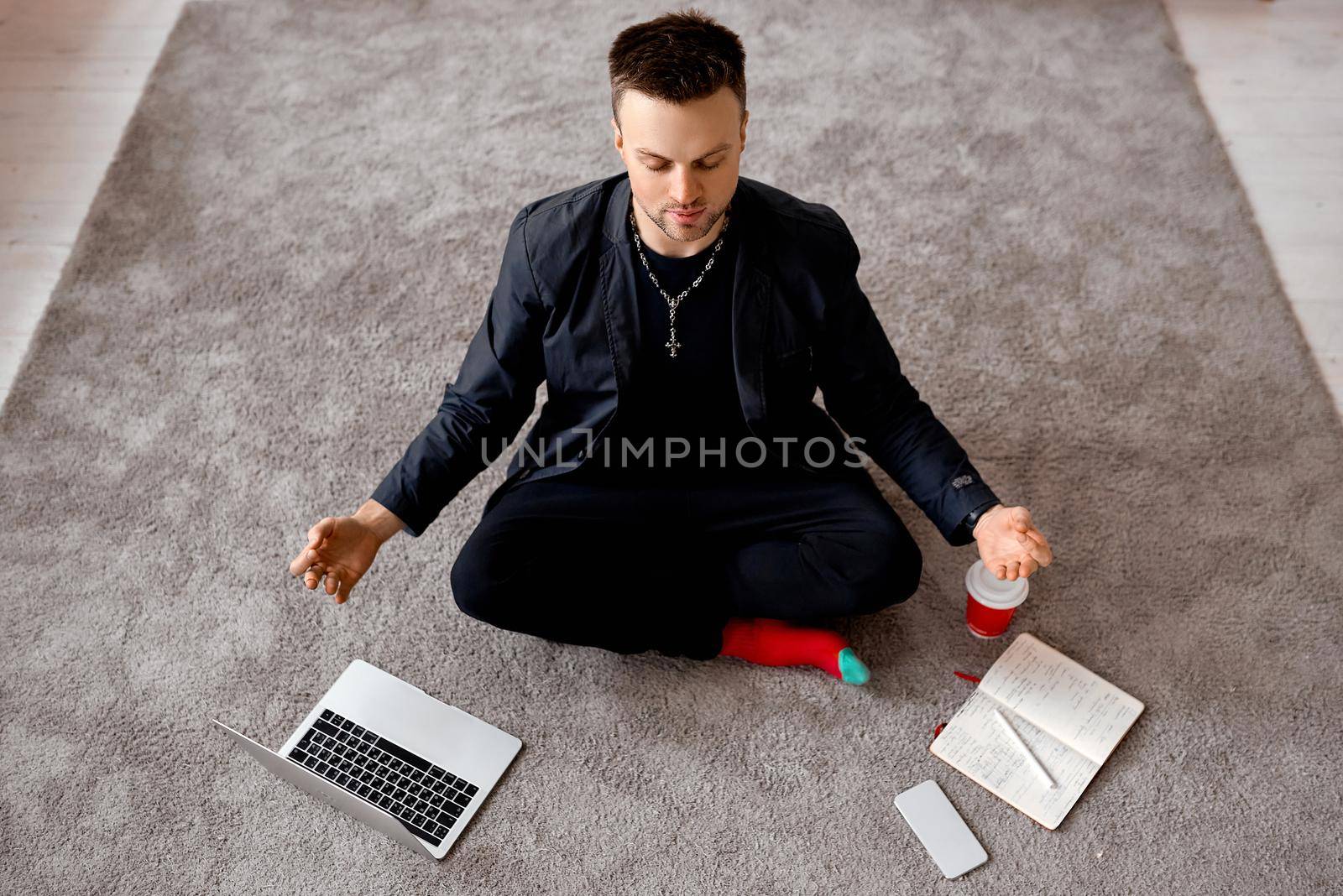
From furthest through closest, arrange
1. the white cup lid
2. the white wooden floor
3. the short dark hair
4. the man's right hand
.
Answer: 1. the white wooden floor
2. the white cup lid
3. the man's right hand
4. the short dark hair

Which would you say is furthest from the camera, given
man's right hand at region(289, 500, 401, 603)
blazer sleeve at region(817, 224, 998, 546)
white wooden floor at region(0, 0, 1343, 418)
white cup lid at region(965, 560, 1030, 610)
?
white wooden floor at region(0, 0, 1343, 418)

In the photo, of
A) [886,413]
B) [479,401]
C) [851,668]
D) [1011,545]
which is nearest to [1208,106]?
[886,413]

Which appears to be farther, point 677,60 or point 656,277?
point 656,277

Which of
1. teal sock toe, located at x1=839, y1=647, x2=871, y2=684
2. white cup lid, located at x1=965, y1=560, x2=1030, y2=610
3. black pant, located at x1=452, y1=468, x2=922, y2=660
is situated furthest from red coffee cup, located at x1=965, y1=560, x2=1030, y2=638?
teal sock toe, located at x1=839, y1=647, x2=871, y2=684

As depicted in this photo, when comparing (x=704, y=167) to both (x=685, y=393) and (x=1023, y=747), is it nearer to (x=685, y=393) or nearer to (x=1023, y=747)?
(x=685, y=393)

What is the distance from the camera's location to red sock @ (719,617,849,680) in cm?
171

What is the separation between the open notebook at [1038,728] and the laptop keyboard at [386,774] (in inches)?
29.5

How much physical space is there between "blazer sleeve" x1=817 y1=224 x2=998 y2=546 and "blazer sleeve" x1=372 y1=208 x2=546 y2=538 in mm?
427

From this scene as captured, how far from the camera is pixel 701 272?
1473 mm

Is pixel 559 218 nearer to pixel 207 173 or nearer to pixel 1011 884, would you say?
pixel 1011 884

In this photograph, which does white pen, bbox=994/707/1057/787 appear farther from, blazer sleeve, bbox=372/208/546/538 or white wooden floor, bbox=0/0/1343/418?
white wooden floor, bbox=0/0/1343/418

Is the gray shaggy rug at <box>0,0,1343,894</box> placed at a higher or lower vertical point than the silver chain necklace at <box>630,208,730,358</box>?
lower

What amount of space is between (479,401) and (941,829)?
3.04 feet

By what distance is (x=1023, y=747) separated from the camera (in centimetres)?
165
